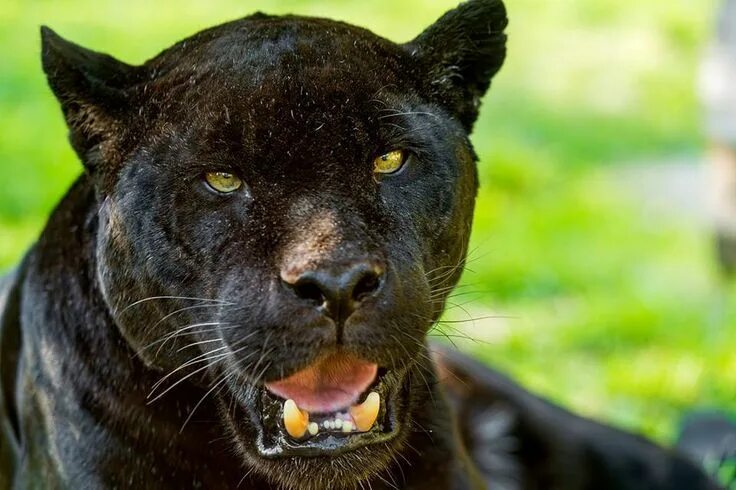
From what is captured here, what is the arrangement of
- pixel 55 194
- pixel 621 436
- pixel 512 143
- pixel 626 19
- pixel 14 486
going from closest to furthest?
pixel 14 486 → pixel 621 436 → pixel 55 194 → pixel 512 143 → pixel 626 19

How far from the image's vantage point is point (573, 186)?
888 centimetres

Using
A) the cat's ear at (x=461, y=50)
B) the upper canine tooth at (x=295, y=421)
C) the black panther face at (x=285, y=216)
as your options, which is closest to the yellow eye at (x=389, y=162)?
the black panther face at (x=285, y=216)

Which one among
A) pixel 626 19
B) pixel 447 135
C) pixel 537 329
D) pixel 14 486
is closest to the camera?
pixel 447 135

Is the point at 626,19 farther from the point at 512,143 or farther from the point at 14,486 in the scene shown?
the point at 14,486

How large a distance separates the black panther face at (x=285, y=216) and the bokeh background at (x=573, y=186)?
0.58 m

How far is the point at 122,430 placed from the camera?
11.4 ft

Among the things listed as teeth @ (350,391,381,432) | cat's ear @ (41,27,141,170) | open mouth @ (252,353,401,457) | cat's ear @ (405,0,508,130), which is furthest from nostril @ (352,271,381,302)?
cat's ear @ (41,27,141,170)

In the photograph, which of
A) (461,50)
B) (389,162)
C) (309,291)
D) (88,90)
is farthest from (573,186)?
(309,291)

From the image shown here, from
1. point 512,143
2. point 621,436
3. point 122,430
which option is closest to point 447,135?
point 122,430

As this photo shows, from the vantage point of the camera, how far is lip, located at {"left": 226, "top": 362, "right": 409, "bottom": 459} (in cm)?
306

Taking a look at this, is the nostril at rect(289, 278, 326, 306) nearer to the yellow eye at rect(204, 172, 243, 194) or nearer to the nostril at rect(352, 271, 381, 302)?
the nostril at rect(352, 271, 381, 302)

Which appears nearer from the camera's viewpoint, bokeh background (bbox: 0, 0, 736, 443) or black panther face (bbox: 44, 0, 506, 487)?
black panther face (bbox: 44, 0, 506, 487)

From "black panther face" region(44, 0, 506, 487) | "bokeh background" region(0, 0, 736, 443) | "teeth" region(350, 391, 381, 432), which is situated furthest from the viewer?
"bokeh background" region(0, 0, 736, 443)

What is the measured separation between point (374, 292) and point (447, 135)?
617 mm
